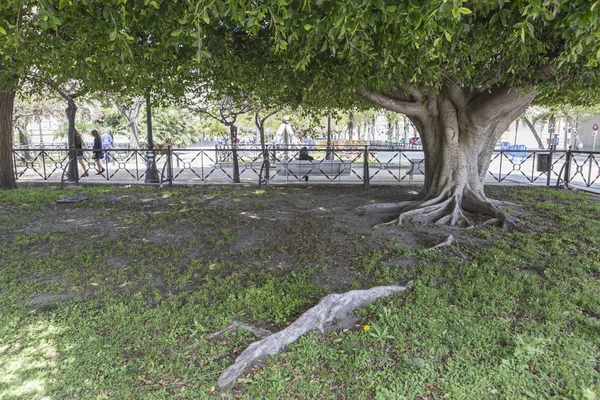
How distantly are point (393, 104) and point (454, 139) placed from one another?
140cm

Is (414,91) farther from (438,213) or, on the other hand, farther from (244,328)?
(244,328)

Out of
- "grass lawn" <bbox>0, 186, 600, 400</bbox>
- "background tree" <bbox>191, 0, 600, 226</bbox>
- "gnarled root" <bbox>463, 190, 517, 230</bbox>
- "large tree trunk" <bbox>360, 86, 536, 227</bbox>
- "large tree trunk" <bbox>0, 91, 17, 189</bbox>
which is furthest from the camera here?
"large tree trunk" <bbox>0, 91, 17, 189</bbox>

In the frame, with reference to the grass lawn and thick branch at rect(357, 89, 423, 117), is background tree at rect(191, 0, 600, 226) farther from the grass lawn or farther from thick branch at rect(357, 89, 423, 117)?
the grass lawn

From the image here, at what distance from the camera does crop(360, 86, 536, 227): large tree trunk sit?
24.2ft

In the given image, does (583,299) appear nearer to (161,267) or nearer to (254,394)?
(254,394)

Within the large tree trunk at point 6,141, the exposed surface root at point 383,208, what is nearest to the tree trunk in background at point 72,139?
the large tree trunk at point 6,141

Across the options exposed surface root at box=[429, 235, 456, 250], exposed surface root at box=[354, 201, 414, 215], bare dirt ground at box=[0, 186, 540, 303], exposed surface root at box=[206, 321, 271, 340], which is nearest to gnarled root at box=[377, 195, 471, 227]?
bare dirt ground at box=[0, 186, 540, 303]

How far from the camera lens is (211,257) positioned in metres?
5.58

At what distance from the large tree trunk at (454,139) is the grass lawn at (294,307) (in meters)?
0.77

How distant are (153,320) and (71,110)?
37.4 ft

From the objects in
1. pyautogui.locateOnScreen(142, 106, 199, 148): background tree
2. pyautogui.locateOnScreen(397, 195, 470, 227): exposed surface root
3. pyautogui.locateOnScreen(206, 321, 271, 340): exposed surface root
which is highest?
pyautogui.locateOnScreen(142, 106, 199, 148): background tree

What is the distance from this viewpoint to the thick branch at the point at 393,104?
7.74 m

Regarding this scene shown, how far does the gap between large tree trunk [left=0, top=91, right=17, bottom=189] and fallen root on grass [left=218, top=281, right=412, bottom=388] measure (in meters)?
11.2

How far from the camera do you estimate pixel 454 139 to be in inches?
316
